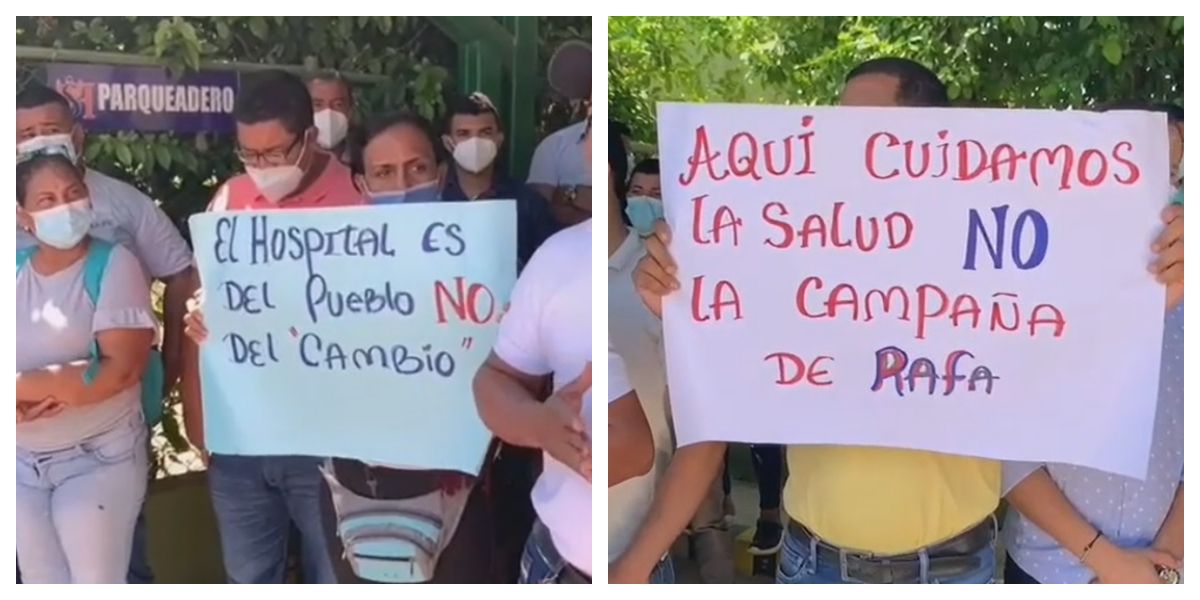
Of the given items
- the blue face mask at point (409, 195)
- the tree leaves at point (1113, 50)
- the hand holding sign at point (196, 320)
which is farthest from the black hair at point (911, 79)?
the hand holding sign at point (196, 320)

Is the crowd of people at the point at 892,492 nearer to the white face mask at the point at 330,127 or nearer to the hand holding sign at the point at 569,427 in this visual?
the hand holding sign at the point at 569,427

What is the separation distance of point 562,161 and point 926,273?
2.03 ft

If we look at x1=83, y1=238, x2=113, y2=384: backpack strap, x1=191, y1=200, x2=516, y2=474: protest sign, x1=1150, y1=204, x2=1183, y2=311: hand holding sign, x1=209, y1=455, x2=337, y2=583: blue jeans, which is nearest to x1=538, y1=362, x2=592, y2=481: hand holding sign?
x1=191, y1=200, x2=516, y2=474: protest sign

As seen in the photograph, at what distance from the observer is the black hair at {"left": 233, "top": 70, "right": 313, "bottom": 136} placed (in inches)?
81.9

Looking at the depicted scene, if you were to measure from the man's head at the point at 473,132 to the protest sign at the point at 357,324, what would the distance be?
87mm

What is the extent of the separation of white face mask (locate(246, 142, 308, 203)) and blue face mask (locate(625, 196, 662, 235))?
0.55 m

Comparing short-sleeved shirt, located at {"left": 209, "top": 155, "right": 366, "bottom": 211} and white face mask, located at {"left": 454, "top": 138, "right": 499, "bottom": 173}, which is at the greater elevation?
white face mask, located at {"left": 454, "top": 138, "right": 499, "bottom": 173}

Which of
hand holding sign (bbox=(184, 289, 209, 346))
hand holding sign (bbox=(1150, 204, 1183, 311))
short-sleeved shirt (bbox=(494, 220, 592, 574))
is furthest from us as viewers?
hand holding sign (bbox=(184, 289, 209, 346))

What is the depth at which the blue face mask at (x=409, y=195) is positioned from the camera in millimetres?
2055

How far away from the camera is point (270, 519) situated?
223 cm

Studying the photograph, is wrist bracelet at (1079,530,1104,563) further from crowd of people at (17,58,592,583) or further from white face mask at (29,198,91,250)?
white face mask at (29,198,91,250)

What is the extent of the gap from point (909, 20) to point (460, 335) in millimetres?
903

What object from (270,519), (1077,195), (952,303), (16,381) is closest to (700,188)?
(952,303)
